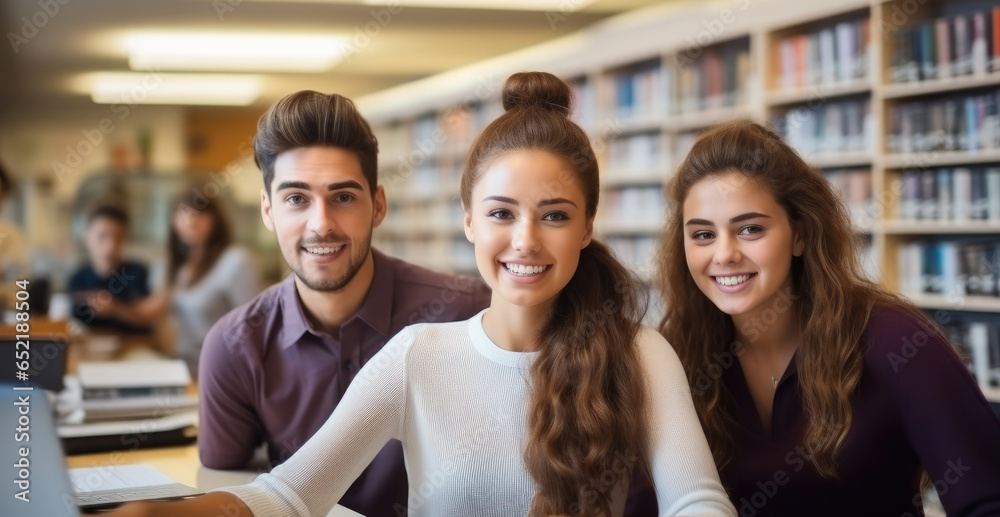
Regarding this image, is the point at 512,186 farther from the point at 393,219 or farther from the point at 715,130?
the point at 393,219

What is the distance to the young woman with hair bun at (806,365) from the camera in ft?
5.19

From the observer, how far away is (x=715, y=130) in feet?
5.92

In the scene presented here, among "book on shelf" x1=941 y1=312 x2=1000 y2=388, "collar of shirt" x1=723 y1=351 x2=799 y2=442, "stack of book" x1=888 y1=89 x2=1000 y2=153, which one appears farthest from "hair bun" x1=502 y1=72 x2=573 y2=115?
"stack of book" x1=888 y1=89 x2=1000 y2=153

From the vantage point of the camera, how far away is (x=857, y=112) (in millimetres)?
3986

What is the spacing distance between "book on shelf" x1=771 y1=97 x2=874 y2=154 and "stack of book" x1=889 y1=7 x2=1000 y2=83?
24 cm

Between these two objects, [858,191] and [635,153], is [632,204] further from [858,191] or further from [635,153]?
[858,191]

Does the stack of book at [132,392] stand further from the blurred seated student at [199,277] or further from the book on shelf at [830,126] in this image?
the book on shelf at [830,126]

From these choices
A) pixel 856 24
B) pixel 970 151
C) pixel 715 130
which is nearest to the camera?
pixel 715 130

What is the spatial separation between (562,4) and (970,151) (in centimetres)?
291

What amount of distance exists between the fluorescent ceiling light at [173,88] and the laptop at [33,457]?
8.08 metres

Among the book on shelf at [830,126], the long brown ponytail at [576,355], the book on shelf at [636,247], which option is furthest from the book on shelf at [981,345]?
the long brown ponytail at [576,355]

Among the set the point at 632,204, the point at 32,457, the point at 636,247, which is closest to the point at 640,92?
the point at 632,204

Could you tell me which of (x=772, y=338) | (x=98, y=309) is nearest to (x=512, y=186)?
(x=772, y=338)

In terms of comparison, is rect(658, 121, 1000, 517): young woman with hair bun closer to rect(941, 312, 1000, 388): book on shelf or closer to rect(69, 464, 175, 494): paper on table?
rect(69, 464, 175, 494): paper on table
